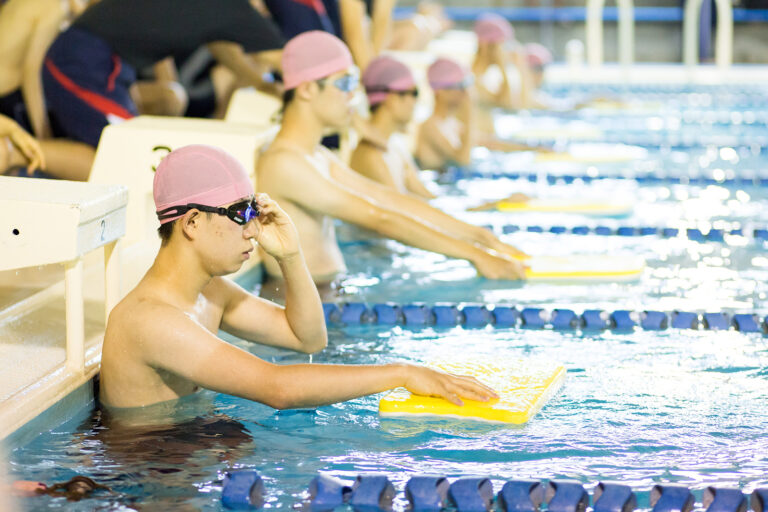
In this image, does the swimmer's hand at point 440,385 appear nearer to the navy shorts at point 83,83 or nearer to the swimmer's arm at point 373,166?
the navy shorts at point 83,83

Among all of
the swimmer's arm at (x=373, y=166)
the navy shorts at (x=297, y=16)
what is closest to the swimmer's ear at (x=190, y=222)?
the swimmer's arm at (x=373, y=166)

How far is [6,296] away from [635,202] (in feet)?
12.4

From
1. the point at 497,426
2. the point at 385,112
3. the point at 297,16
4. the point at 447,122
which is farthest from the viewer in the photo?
the point at 447,122

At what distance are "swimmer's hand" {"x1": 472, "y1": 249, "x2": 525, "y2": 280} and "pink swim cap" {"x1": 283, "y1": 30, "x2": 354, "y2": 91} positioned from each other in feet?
2.96

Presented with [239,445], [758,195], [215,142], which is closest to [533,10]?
[758,195]

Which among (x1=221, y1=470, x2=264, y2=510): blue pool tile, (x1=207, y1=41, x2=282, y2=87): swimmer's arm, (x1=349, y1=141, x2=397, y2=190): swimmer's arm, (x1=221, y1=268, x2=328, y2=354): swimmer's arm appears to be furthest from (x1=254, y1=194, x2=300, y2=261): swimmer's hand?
(x1=207, y1=41, x2=282, y2=87): swimmer's arm

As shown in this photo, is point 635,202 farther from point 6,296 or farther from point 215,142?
point 6,296

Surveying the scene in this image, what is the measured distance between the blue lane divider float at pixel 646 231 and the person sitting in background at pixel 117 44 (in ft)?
5.34

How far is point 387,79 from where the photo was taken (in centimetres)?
556

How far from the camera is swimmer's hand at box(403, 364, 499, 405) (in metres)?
2.69

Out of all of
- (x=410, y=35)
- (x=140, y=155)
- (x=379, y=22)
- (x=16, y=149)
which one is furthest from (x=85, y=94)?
(x=410, y=35)

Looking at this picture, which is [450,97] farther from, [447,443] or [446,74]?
[447,443]

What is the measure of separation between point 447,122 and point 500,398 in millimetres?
4806

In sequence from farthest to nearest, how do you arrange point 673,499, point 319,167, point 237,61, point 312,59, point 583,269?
point 237,61
point 583,269
point 319,167
point 312,59
point 673,499
